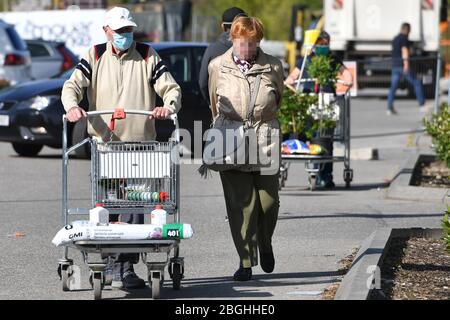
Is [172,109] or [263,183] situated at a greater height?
[172,109]

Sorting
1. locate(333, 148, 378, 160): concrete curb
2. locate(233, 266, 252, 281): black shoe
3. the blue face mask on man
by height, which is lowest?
locate(333, 148, 378, 160): concrete curb

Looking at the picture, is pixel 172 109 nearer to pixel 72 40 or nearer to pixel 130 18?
pixel 130 18

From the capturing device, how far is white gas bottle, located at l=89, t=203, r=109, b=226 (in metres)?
8.01

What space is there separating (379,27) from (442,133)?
2070 cm

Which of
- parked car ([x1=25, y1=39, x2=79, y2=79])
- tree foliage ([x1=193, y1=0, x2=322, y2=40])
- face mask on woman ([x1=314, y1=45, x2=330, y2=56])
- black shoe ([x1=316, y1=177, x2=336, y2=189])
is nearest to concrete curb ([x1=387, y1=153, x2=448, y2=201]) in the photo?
black shoe ([x1=316, y1=177, x2=336, y2=189])

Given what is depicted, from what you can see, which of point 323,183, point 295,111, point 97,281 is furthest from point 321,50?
point 97,281

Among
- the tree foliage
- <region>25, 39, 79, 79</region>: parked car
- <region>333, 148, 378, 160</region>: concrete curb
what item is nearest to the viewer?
<region>333, 148, 378, 160</region>: concrete curb

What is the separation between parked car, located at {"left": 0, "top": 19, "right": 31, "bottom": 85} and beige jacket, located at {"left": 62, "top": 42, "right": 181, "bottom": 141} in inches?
747

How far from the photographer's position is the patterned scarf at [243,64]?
8.84 metres

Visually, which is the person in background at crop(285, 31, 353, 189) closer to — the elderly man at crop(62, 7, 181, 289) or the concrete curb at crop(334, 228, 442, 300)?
the concrete curb at crop(334, 228, 442, 300)

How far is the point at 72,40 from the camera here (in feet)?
119
